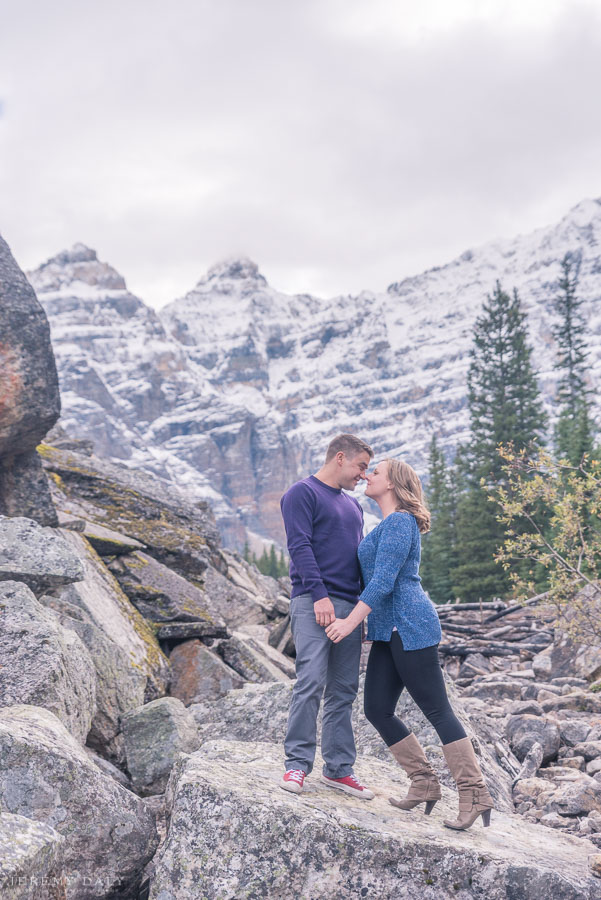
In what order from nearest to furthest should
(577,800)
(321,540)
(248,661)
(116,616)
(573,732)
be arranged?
1. (321,540)
2. (577,800)
3. (573,732)
4. (116,616)
5. (248,661)

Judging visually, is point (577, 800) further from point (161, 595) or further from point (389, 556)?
point (161, 595)

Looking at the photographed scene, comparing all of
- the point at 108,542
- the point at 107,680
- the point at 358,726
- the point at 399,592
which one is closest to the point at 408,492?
the point at 399,592

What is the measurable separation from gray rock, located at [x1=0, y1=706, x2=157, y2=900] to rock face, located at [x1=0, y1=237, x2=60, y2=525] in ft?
20.2

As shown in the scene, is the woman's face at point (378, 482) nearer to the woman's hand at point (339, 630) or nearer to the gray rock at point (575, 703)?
the woman's hand at point (339, 630)

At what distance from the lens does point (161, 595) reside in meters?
11.9

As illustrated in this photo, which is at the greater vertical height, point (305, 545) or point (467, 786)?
point (305, 545)

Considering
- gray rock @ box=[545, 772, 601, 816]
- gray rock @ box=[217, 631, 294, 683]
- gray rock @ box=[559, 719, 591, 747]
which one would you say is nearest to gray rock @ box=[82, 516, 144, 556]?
gray rock @ box=[217, 631, 294, 683]

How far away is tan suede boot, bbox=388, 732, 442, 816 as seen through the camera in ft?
17.4

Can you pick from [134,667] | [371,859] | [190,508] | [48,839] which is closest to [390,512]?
[371,859]

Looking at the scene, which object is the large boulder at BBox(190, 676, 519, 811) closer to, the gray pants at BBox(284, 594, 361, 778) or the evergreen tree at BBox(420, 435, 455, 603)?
the gray pants at BBox(284, 594, 361, 778)

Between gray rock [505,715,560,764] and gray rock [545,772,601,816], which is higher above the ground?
gray rock [545,772,601,816]

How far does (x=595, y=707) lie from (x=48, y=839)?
30.3 feet

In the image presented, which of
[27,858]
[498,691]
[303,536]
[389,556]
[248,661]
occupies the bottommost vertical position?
[498,691]

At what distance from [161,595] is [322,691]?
6.94 m
